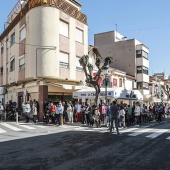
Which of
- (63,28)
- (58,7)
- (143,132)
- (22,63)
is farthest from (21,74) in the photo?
(143,132)

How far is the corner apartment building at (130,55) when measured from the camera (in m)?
46.8

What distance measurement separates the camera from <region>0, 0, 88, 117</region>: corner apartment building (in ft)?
79.1

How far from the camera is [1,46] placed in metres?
36.8

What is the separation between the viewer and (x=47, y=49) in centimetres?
2420

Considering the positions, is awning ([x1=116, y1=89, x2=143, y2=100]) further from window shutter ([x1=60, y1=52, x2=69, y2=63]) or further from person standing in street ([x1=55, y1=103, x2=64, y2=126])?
window shutter ([x1=60, y1=52, x2=69, y2=63])

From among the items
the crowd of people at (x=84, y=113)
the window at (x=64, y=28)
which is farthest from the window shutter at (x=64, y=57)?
the crowd of people at (x=84, y=113)

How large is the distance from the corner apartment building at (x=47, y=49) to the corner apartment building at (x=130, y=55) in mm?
19657

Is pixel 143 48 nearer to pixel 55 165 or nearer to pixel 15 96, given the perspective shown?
pixel 15 96

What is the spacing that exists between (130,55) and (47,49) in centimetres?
2635

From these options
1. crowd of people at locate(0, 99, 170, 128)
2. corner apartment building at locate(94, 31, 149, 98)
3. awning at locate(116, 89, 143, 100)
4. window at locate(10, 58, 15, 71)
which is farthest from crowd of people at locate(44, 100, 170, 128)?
corner apartment building at locate(94, 31, 149, 98)

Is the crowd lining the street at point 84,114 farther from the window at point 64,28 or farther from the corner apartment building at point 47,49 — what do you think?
the window at point 64,28

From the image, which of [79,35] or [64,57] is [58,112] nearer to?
[64,57]

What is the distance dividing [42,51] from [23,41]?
418cm

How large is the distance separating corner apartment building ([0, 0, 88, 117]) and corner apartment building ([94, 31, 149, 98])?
19657mm
